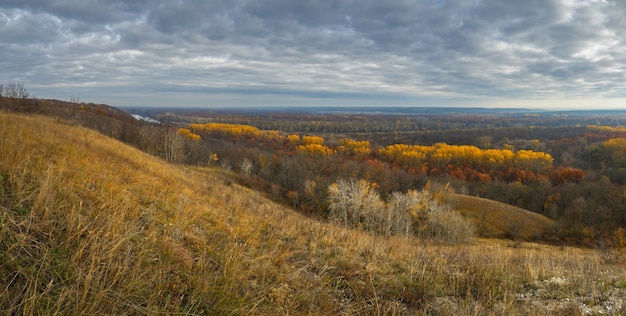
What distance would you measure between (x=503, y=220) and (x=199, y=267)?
152ft

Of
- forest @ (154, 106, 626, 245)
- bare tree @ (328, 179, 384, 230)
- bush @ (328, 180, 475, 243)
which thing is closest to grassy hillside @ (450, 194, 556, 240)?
forest @ (154, 106, 626, 245)

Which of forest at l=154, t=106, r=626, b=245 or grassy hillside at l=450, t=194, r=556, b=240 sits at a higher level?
forest at l=154, t=106, r=626, b=245

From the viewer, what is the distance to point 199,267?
358cm

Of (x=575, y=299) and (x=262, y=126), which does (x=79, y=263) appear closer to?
(x=575, y=299)

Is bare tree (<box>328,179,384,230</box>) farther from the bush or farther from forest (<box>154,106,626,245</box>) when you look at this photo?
forest (<box>154,106,626,245</box>)

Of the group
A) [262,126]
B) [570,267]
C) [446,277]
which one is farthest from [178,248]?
[262,126]

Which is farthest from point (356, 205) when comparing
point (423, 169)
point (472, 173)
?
point (472, 173)

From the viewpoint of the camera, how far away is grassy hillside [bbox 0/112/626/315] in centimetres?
271

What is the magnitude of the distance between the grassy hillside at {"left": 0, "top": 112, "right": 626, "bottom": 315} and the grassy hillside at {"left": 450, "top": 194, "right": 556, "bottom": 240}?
3828 centimetres

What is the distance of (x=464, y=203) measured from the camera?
44.7 meters

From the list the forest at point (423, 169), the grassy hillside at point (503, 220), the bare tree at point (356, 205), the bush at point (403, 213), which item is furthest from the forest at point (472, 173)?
the bush at point (403, 213)

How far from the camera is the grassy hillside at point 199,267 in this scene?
8.89 ft

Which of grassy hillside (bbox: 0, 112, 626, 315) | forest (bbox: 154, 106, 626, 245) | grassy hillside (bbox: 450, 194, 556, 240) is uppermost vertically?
grassy hillside (bbox: 0, 112, 626, 315)

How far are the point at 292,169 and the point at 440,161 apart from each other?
4033cm
